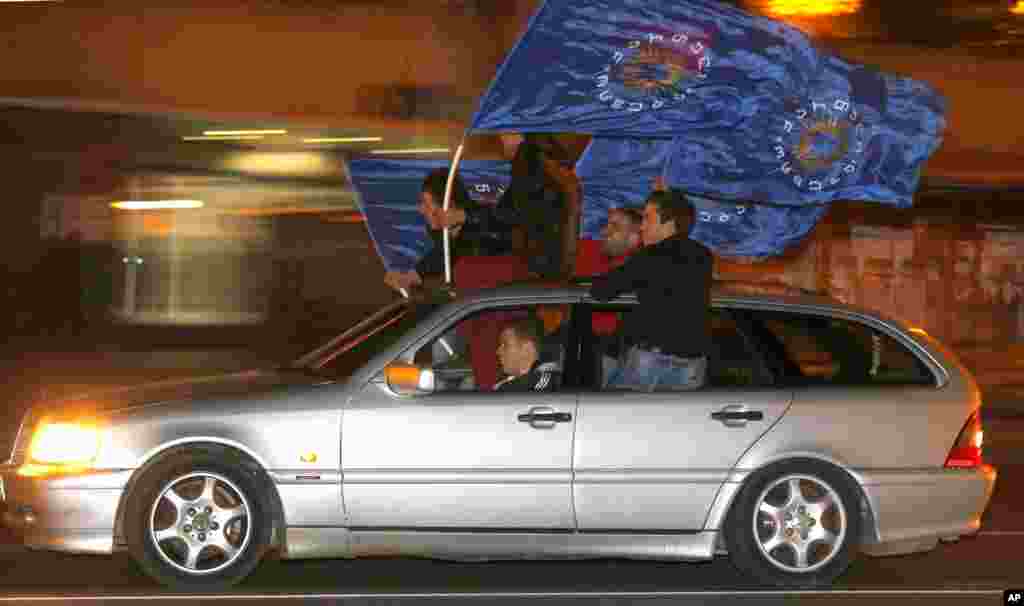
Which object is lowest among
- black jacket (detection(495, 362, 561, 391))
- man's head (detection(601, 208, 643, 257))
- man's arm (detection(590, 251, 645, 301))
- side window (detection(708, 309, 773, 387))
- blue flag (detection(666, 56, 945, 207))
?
black jacket (detection(495, 362, 561, 391))

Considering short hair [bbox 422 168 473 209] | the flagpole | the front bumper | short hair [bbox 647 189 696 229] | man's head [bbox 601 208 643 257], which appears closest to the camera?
the front bumper

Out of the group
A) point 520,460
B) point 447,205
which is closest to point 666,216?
point 520,460

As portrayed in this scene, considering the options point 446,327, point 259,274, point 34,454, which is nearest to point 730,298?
point 446,327

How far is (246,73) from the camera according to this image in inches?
679

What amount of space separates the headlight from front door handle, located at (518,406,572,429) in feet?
6.27

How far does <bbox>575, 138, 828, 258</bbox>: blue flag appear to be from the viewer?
9500 mm

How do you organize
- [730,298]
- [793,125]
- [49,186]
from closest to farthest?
[730,298], [793,125], [49,186]

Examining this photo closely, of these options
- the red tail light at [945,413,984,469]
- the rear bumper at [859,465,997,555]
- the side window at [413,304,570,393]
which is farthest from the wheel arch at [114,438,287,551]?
the red tail light at [945,413,984,469]

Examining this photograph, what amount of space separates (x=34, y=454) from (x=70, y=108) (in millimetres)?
8807

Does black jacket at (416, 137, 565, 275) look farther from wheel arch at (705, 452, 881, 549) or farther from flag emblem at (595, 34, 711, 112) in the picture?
wheel arch at (705, 452, 881, 549)

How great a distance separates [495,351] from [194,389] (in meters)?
1.44

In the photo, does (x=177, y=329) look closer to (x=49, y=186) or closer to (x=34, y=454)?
(x=49, y=186)

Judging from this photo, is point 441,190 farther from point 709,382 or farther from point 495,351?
point 709,382

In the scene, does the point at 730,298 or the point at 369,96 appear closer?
the point at 730,298
